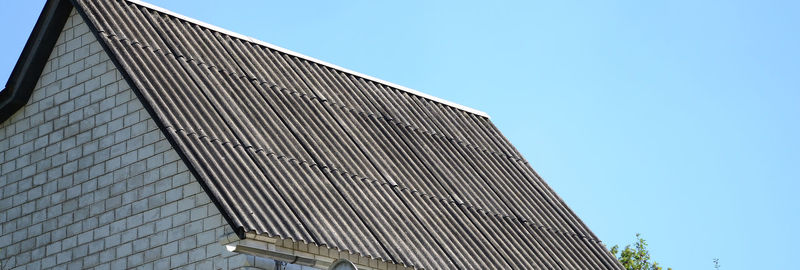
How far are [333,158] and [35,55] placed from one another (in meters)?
4.89

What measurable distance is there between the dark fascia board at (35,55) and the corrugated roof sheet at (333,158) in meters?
0.55

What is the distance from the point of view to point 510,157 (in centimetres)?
2625

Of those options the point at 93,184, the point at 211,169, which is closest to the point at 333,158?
the point at 211,169

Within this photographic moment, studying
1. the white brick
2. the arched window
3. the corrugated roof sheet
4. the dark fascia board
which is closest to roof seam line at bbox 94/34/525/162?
the corrugated roof sheet

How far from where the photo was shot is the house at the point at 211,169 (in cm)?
1734

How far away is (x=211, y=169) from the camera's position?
1722 centimetres

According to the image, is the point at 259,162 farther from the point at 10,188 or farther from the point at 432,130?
the point at 432,130

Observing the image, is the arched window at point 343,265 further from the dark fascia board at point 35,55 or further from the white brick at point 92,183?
the dark fascia board at point 35,55

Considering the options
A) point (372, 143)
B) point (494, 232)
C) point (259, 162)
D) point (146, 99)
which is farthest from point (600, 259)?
point (146, 99)

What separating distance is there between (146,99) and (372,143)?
5020mm

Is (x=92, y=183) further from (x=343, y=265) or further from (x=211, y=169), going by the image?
(x=343, y=265)

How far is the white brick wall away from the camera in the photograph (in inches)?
684

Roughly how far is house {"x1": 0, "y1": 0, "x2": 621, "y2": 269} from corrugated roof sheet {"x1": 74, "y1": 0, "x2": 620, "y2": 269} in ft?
0.13

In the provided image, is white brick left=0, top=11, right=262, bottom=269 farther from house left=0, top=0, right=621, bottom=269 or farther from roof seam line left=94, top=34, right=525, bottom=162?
roof seam line left=94, top=34, right=525, bottom=162
